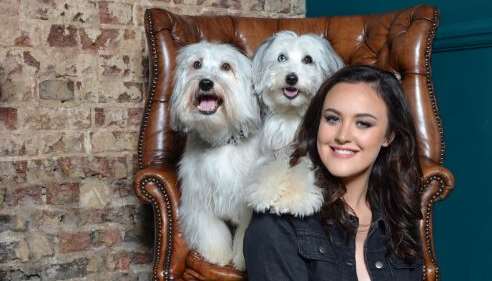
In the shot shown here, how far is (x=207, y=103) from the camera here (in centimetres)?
206

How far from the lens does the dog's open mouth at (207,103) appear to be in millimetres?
2045

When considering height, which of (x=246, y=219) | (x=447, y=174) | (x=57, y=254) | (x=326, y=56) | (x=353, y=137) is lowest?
(x=57, y=254)

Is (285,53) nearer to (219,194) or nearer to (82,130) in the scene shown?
(219,194)

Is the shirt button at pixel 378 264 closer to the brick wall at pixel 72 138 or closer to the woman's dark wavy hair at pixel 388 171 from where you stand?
the woman's dark wavy hair at pixel 388 171

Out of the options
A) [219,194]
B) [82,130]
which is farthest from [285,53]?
[82,130]

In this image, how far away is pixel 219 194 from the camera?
6.86 feet

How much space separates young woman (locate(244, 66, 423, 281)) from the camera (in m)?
1.50

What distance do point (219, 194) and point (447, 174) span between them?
80 cm

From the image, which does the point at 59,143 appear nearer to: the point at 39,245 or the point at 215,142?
the point at 39,245

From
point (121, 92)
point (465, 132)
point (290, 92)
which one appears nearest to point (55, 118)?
point (121, 92)

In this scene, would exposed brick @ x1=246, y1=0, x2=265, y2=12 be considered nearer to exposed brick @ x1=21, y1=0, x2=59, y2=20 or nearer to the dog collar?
exposed brick @ x1=21, y1=0, x2=59, y2=20

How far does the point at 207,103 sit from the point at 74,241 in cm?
125

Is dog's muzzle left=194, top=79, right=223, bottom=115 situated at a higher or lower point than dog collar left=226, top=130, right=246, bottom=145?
higher

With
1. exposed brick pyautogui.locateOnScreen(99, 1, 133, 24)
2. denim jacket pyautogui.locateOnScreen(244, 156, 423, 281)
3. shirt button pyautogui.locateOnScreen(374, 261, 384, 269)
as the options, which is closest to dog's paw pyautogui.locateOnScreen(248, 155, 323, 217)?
denim jacket pyautogui.locateOnScreen(244, 156, 423, 281)
